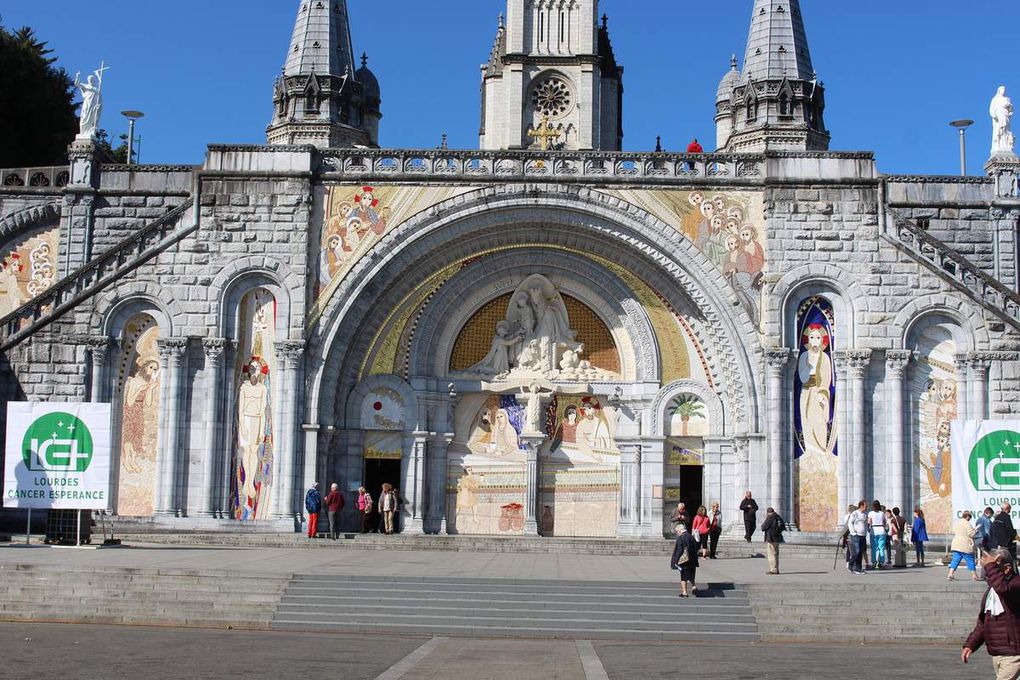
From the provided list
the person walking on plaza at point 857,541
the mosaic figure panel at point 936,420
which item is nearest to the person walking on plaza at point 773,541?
the person walking on plaza at point 857,541

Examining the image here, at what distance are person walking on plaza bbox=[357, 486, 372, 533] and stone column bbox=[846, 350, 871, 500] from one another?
11726mm

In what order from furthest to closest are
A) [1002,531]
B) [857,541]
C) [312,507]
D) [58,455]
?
[312,507] < [58,455] < [857,541] < [1002,531]

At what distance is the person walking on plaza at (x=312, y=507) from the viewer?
30906 mm

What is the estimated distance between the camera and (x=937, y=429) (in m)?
32.0

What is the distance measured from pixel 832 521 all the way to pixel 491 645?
15.2m

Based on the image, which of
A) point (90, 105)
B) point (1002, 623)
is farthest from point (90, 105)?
point (1002, 623)

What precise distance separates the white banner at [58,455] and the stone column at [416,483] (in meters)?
9.00

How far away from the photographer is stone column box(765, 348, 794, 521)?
104 feet

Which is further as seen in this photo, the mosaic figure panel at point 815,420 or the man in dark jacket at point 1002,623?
the mosaic figure panel at point 815,420

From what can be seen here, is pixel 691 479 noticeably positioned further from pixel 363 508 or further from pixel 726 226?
pixel 363 508

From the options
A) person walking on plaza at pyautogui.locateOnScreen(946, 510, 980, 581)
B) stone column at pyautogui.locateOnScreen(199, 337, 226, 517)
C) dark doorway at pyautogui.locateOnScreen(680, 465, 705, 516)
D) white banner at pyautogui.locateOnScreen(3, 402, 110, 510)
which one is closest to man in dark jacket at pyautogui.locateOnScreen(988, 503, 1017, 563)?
person walking on plaza at pyautogui.locateOnScreen(946, 510, 980, 581)

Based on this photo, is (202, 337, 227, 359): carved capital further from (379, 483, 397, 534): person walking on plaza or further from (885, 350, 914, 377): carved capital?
(885, 350, 914, 377): carved capital

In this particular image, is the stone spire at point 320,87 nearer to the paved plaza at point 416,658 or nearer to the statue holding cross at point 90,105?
the statue holding cross at point 90,105

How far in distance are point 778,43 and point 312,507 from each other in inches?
709
